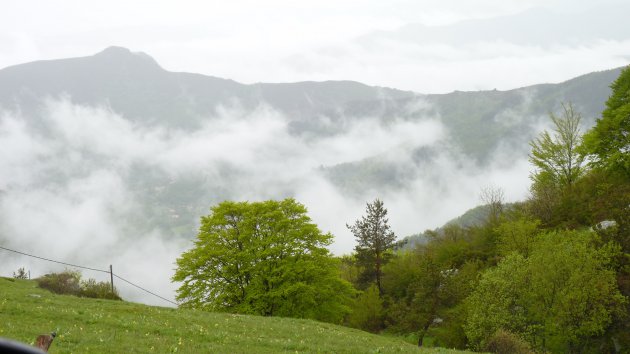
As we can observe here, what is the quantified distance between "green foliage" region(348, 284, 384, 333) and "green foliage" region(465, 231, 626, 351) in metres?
23.5

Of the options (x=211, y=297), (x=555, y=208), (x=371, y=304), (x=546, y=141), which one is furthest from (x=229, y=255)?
(x=546, y=141)

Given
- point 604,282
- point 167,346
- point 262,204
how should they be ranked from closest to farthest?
point 167,346, point 604,282, point 262,204

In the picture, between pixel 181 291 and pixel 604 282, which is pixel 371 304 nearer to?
pixel 181 291

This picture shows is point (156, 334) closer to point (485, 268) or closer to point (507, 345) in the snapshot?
point (507, 345)

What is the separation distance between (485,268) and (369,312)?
19.3 meters

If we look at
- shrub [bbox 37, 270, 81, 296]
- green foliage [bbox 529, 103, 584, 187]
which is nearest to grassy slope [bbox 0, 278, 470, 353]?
shrub [bbox 37, 270, 81, 296]

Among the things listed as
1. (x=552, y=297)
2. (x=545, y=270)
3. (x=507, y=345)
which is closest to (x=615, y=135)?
(x=545, y=270)

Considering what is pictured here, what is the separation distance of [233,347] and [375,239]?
58931 mm

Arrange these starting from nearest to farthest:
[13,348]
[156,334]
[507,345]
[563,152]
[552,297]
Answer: [13,348] → [156,334] → [507,345] → [552,297] → [563,152]

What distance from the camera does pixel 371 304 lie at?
7212 centimetres

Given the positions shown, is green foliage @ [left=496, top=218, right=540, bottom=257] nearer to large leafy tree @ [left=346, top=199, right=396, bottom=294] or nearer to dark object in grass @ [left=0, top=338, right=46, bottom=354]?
large leafy tree @ [left=346, top=199, right=396, bottom=294]

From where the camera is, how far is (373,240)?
80125mm

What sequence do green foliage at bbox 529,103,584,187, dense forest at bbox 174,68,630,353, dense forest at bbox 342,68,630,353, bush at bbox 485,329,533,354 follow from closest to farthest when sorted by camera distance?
1. bush at bbox 485,329,533,354
2. dense forest at bbox 342,68,630,353
3. dense forest at bbox 174,68,630,353
4. green foliage at bbox 529,103,584,187

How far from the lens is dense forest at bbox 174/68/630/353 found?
4553cm
